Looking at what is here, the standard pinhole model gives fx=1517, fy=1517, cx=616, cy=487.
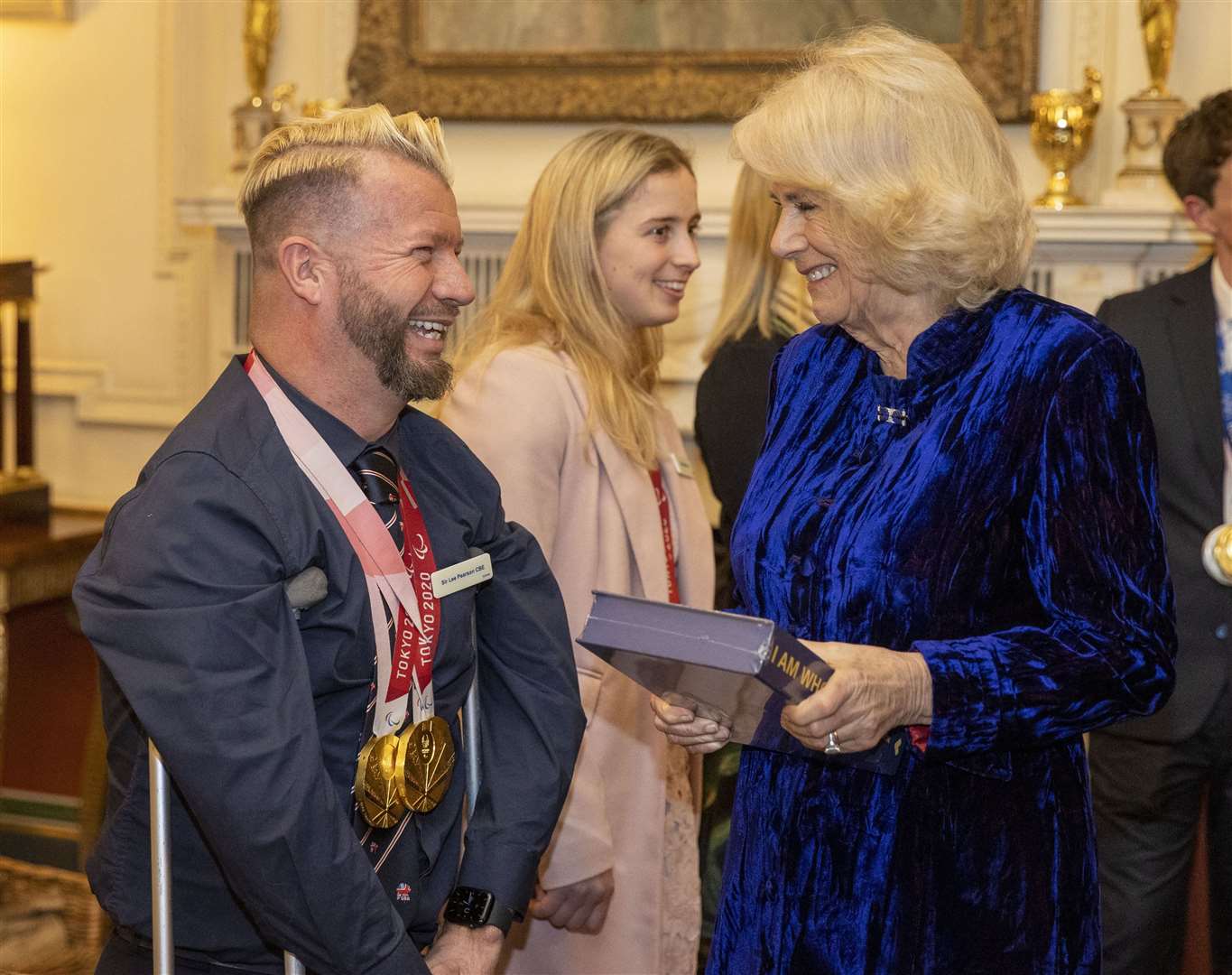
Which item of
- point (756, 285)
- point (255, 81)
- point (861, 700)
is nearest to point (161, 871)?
point (861, 700)

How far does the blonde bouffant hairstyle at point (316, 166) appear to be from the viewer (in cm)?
188

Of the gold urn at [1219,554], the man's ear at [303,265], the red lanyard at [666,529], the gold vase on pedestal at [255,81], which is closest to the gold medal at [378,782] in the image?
the man's ear at [303,265]

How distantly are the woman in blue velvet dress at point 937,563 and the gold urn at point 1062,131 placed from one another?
8.79 ft

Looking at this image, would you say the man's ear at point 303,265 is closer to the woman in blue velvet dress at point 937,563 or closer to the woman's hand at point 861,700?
the woman in blue velvet dress at point 937,563

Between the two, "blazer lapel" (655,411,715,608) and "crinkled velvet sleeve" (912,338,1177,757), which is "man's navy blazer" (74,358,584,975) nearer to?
"crinkled velvet sleeve" (912,338,1177,757)

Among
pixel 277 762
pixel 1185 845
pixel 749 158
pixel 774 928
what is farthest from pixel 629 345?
pixel 1185 845

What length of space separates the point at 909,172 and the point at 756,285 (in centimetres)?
135

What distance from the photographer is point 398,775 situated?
5.84 ft

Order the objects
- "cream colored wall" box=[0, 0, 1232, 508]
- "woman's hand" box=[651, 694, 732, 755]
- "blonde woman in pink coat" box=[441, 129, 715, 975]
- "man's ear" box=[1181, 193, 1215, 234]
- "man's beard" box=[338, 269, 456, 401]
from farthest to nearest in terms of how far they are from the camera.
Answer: "cream colored wall" box=[0, 0, 1232, 508], "man's ear" box=[1181, 193, 1215, 234], "blonde woman in pink coat" box=[441, 129, 715, 975], "woman's hand" box=[651, 694, 732, 755], "man's beard" box=[338, 269, 456, 401]

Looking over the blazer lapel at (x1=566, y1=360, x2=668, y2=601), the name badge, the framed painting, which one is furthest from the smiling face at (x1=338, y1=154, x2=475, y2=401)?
the framed painting

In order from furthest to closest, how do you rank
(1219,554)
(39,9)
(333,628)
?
(39,9) → (1219,554) → (333,628)

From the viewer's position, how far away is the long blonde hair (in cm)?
328

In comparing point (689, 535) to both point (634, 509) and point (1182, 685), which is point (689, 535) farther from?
point (1182, 685)

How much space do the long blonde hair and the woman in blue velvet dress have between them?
121 cm
